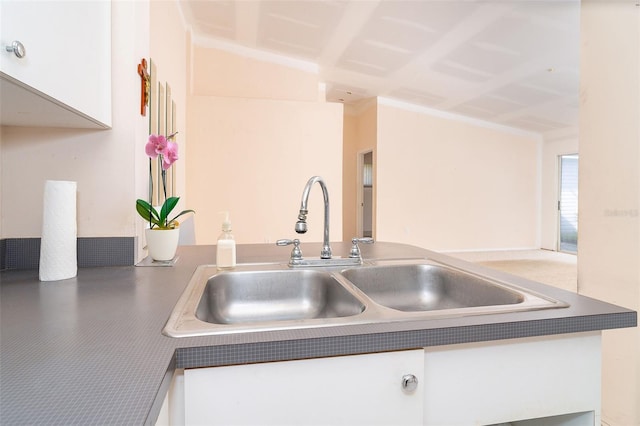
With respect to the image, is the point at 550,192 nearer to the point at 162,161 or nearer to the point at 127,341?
the point at 162,161

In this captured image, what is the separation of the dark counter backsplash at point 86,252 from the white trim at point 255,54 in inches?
170

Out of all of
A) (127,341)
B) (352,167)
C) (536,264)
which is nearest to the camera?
(127,341)

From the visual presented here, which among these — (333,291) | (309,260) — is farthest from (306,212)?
(333,291)

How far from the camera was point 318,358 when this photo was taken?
0.62 metres

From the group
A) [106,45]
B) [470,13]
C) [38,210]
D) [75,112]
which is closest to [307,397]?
[75,112]

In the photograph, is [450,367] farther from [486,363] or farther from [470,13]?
[470,13]

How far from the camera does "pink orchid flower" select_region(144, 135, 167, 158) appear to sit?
3.78 feet

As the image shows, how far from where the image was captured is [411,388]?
65 cm

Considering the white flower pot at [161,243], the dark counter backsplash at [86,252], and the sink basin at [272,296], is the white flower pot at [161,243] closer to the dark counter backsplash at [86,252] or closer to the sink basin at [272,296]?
the dark counter backsplash at [86,252]

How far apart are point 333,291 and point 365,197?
6638 mm

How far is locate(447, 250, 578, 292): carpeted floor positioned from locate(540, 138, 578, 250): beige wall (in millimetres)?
289

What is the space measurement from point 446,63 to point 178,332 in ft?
14.9

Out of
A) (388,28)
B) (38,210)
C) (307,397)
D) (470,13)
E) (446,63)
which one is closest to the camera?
(307,397)

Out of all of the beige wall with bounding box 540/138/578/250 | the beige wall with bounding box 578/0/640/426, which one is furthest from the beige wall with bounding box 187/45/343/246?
the beige wall with bounding box 540/138/578/250
